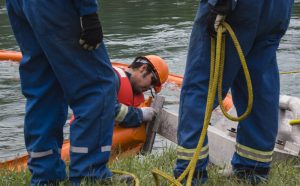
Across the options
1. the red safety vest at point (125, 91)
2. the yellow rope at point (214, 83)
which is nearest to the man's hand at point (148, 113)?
the red safety vest at point (125, 91)

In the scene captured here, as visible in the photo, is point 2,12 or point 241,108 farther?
point 2,12

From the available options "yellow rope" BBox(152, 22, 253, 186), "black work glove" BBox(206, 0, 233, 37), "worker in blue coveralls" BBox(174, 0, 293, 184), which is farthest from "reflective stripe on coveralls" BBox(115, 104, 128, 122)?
"black work glove" BBox(206, 0, 233, 37)

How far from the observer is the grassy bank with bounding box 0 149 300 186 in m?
3.89

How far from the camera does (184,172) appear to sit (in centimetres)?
349

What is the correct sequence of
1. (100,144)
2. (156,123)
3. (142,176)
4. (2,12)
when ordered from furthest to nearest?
(2,12) → (156,123) → (142,176) → (100,144)

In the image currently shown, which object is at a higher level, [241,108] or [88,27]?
[88,27]

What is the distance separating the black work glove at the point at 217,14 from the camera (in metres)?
3.36

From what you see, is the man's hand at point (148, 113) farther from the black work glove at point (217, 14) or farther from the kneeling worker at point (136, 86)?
the black work glove at point (217, 14)

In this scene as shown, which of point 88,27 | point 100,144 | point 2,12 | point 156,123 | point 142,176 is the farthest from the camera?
point 2,12

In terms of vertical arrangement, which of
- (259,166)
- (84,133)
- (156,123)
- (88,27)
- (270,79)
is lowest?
(156,123)

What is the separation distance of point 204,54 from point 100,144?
81 cm

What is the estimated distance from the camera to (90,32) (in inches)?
137

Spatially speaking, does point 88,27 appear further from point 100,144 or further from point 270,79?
point 270,79

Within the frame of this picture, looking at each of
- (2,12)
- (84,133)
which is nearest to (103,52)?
(84,133)
